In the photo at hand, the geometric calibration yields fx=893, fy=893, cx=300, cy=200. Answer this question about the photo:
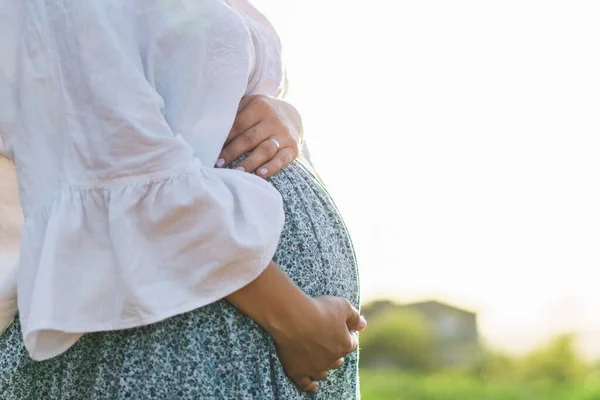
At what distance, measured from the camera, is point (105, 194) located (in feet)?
3.91

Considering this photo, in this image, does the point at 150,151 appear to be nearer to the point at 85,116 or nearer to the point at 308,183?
the point at 85,116

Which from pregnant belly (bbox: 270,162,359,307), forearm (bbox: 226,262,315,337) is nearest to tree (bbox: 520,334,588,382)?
pregnant belly (bbox: 270,162,359,307)

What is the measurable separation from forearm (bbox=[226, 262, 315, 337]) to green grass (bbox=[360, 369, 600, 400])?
19.8 ft

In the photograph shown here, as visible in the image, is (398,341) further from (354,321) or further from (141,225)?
(141,225)

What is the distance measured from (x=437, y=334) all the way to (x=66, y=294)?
11.2 meters

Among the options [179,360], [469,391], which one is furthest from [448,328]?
[179,360]

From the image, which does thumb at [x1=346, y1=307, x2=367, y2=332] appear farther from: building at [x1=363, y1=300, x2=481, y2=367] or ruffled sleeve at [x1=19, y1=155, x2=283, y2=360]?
building at [x1=363, y1=300, x2=481, y2=367]

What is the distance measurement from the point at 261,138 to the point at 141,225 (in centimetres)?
31

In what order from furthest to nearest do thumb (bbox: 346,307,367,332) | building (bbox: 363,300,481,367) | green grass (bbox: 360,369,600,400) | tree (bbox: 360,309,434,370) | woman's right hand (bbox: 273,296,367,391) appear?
tree (bbox: 360,309,434,370), building (bbox: 363,300,481,367), green grass (bbox: 360,369,600,400), thumb (bbox: 346,307,367,332), woman's right hand (bbox: 273,296,367,391)

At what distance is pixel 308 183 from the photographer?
1481mm

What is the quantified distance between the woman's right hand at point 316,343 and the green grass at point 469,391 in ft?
19.5

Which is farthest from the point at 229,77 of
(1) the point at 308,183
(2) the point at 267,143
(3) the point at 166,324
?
(3) the point at 166,324

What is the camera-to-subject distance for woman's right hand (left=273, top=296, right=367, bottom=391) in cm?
127

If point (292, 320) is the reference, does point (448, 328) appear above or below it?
below
